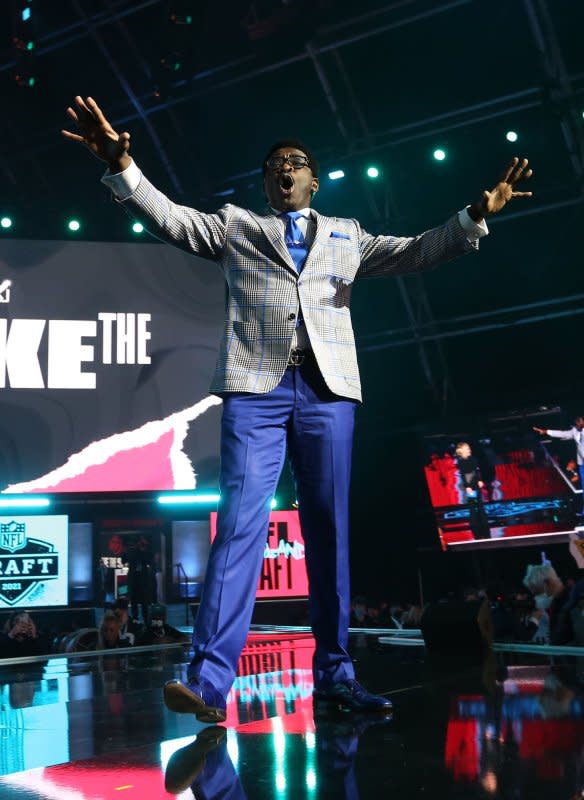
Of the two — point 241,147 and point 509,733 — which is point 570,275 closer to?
point 241,147

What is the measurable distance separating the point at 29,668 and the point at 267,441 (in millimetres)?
2359

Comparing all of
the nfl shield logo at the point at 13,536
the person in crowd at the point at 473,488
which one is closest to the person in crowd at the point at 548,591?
the person in crowd at the point at 473,488

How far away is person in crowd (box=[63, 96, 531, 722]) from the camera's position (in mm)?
1710

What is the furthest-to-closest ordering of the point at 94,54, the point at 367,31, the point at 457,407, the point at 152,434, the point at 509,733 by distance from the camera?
1. the point at 457,407
2. the point at 94,54
3. the point at 367,31
4. the point at 152,434
5. the point at 509,733

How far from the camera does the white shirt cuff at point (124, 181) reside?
1.72 m

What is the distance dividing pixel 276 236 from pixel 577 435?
8242 millimetres

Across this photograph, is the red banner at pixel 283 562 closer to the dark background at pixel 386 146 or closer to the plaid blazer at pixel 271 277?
the dark background at pixel 386 146

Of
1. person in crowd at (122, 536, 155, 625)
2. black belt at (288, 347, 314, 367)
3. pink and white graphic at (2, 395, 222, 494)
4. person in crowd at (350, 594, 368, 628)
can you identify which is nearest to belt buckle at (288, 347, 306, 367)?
black belt at (288, 347, 314, 367)

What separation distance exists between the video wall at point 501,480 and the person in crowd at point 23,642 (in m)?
5.69

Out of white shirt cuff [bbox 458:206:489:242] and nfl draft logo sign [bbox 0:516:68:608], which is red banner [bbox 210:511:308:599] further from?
white shirt cuff [bbox 458:206:489:242]

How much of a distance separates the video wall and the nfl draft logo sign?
4797 mm

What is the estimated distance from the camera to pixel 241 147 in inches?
380

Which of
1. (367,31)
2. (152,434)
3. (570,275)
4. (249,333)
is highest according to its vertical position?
(367,31)

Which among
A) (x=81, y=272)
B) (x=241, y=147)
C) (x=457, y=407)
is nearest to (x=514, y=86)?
(x=241, y=147)
